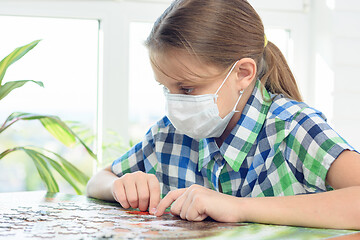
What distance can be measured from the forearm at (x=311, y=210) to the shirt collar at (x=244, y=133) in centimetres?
35

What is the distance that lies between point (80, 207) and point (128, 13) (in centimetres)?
167

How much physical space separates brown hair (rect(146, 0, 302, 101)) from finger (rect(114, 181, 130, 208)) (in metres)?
0.37

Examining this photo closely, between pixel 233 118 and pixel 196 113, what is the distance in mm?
162

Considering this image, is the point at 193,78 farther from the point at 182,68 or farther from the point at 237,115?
the point at 237,115

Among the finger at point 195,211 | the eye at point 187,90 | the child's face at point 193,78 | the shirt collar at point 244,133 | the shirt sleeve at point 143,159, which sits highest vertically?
the child's face at point 193,78

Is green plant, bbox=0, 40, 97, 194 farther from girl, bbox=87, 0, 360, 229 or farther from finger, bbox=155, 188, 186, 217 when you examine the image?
finger, bbox=155, 188, 186, 217

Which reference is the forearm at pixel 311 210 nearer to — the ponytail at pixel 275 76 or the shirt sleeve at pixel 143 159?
the ponytail at pixel 275 76

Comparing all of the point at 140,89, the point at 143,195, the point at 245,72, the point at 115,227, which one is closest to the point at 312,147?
the point at 245,72

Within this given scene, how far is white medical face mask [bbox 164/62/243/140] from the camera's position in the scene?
1.31 m

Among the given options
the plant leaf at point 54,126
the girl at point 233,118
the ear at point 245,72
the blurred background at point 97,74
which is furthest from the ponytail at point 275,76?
the blurred background at point 97,74

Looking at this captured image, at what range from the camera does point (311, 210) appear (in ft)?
3.09

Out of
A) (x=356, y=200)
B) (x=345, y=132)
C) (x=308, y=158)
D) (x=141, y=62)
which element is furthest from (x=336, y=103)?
(x=356, y=200)

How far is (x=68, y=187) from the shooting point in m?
2.63

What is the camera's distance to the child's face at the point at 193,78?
1262 millimetres
